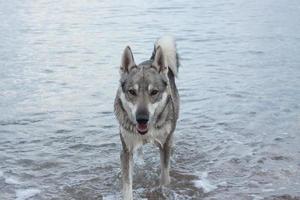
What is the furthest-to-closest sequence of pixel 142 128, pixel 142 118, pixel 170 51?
pixel 170 51, pixel 142 128, pixel 142 118

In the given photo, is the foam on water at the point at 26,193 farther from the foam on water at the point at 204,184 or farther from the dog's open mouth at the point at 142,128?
the foam on water at the point at 204,184

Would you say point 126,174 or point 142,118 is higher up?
point 142,118

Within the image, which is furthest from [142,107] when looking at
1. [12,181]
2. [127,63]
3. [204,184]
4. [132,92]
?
[12,181]

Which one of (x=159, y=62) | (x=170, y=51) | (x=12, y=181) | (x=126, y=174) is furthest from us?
(x=170, y=51)

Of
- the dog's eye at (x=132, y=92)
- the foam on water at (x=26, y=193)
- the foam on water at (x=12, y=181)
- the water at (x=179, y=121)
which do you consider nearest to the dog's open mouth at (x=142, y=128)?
the dog's eye at (x=132, y=92)

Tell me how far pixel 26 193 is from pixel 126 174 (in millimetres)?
1132

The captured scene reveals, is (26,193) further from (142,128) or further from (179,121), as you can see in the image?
(179,121)

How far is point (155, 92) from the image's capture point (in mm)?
5316

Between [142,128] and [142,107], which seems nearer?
[142,107]

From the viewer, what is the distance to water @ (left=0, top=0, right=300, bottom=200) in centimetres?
608

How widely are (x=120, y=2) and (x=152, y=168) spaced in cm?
1885

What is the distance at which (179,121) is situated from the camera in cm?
807

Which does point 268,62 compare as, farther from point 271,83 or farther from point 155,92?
point 155,92

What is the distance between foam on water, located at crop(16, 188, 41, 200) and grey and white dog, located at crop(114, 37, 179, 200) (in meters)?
1.02
